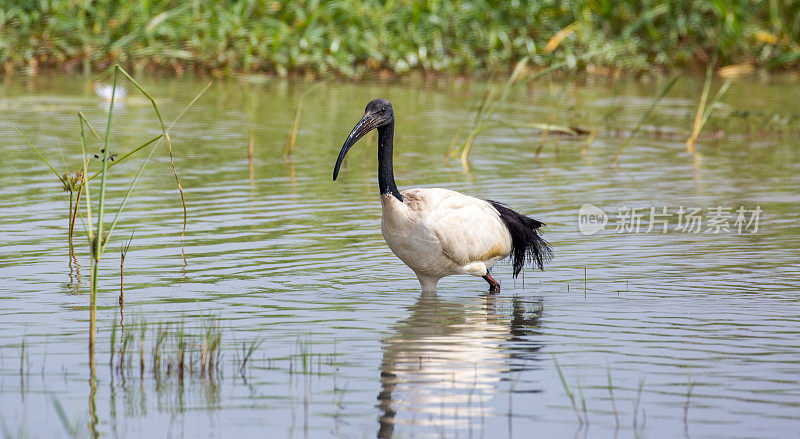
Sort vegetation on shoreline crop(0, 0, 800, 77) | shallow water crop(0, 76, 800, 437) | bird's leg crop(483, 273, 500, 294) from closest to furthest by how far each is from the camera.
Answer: shallow water crop(0, 76, 800, 437) < bird's leg crop(483, 273, 500, 294) < vegetation on shoreline crop(0, 0, 800, 77)

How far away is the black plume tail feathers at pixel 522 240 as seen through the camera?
8656 millimetres

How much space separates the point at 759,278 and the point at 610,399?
3188mm

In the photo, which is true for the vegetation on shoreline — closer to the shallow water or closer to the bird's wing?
the shallow water

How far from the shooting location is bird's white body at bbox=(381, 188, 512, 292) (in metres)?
7.89

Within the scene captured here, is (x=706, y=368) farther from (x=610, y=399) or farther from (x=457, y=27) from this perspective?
(x=457, y=27)

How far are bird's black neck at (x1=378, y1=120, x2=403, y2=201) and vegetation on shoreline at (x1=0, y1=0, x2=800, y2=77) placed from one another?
1601 centimetres

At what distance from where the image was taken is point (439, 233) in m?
7.95

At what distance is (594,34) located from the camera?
25234mm

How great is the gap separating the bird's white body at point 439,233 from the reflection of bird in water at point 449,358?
245 millimetres

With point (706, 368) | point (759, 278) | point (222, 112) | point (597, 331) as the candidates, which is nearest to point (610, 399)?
point (706, 368)

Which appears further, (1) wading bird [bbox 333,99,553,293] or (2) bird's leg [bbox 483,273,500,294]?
(2) bird's leg [bbox 483,273,500,294]

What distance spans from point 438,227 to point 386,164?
583 mm

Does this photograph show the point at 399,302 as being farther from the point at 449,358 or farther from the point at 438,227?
the point at 449,358

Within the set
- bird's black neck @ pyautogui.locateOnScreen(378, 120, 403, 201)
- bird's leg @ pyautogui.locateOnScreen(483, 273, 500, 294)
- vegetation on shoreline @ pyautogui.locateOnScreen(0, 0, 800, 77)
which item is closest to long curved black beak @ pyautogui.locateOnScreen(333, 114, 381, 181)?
bird's black neck @ pyautogui.locateOnScreen(378, 120, 403, 201)
